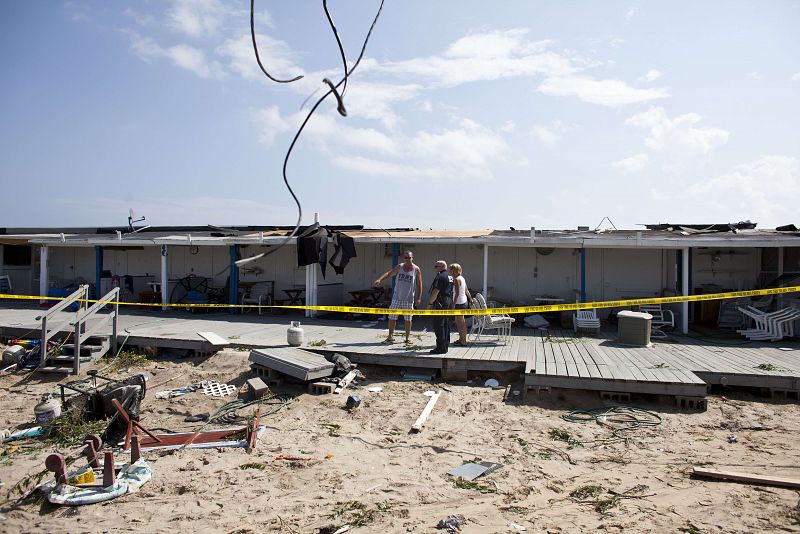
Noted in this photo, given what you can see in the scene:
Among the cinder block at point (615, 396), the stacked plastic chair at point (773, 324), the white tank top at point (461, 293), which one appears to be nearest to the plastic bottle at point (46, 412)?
the white tank top at point (461, 293)

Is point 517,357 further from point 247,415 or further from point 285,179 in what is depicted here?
point 285,179

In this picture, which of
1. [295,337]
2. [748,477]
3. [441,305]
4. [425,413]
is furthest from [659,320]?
[295,337]

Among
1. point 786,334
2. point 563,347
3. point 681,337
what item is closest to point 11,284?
point 563,347

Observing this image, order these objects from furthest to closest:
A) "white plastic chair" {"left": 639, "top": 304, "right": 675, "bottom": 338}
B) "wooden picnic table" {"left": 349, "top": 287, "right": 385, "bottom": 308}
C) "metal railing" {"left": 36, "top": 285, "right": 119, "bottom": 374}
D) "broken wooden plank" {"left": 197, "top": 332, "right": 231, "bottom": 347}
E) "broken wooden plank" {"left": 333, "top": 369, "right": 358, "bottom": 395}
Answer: "wooden picnic table" {"left": 349, "top": 287, "right": 385, "bottom": 308}
"white plastic chair" {"left": 639, "top": 304, "right": 675, "bottom": 338}
"broken wooden plank" {"left": 197, "top": 332, "right": 231, "bottom": 347}
"metal railing" {"left": 36, "top": 285, "right": 119, "bottom": 374}
"broken wooden plank" {"left": 333, "top": 369, "right": 358, "bottom": 395}

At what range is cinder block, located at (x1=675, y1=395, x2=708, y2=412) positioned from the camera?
6762 mm

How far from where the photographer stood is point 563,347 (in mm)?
9250

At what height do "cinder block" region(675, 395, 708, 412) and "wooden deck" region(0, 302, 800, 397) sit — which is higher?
"wooden deck" region(0, 302, 800, 397)

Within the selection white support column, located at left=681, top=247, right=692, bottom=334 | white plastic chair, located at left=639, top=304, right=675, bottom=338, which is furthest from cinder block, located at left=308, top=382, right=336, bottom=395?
white support column, located at left=681, top=247, right=692, bottom=334

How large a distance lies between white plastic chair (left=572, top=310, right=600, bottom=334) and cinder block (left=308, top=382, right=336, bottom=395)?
5.73m

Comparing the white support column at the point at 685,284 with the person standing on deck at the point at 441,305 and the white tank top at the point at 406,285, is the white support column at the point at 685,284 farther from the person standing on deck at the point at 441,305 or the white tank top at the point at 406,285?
the white tank top at the point at 406,285

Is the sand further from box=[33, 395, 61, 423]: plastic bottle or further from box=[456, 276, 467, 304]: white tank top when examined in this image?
box=[456, 276, 467, 304]: white tank top

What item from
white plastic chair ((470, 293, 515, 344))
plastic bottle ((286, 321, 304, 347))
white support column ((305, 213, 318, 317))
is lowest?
plastic bottle ((286, 321, 304, 347))

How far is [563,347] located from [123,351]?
26.9 ft

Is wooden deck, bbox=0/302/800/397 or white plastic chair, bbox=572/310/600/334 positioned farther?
white plastic chair, bbox=572/310/600/334
